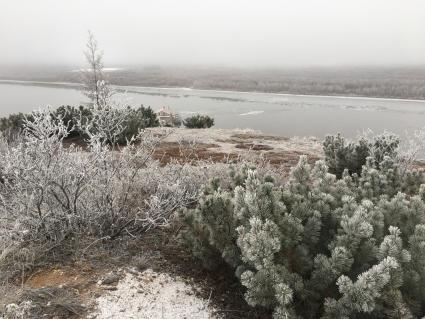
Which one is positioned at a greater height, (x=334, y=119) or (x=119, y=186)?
(x=119, y=186)

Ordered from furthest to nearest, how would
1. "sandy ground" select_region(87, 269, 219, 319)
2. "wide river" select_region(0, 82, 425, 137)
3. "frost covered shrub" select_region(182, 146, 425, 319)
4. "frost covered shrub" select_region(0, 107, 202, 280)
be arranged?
1. "wide river" select_region(0, 82, 425, 137)
2. "frost covered shrub" select_region(0, 107, 202, 280)
3. "sandy ground" select_region(87, 269, 219, 319)
4. "frost covered shrub" select_region(182, 146, 425, 319)

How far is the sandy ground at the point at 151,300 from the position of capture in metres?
3.60

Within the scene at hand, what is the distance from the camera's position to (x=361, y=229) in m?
3.37

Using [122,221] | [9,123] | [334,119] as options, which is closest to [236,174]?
[122,221]

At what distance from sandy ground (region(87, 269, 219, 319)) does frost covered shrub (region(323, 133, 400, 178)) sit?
16.8ft

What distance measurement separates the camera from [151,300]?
12.4 ft

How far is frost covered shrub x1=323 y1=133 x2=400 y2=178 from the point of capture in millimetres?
8297

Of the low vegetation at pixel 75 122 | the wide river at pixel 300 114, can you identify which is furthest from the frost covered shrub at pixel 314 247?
the wide river at pixel 300 114

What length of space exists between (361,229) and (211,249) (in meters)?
1.46

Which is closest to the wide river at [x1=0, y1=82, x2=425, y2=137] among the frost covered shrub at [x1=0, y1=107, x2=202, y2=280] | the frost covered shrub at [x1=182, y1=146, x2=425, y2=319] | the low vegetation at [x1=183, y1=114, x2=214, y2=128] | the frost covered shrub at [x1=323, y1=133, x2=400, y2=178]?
the low vegetation at [x1=183, y1=114, x2=214, y2=128]

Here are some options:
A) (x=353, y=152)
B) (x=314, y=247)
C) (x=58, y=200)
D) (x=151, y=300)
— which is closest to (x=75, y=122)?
(x=353, y=152)

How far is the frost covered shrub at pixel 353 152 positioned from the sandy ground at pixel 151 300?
5.11 m

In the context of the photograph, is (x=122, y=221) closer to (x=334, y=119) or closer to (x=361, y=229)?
(x=361, y=229)

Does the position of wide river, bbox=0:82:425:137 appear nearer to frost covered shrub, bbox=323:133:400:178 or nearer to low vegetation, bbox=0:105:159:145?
low vegetation, bbox=0:105:159:145
